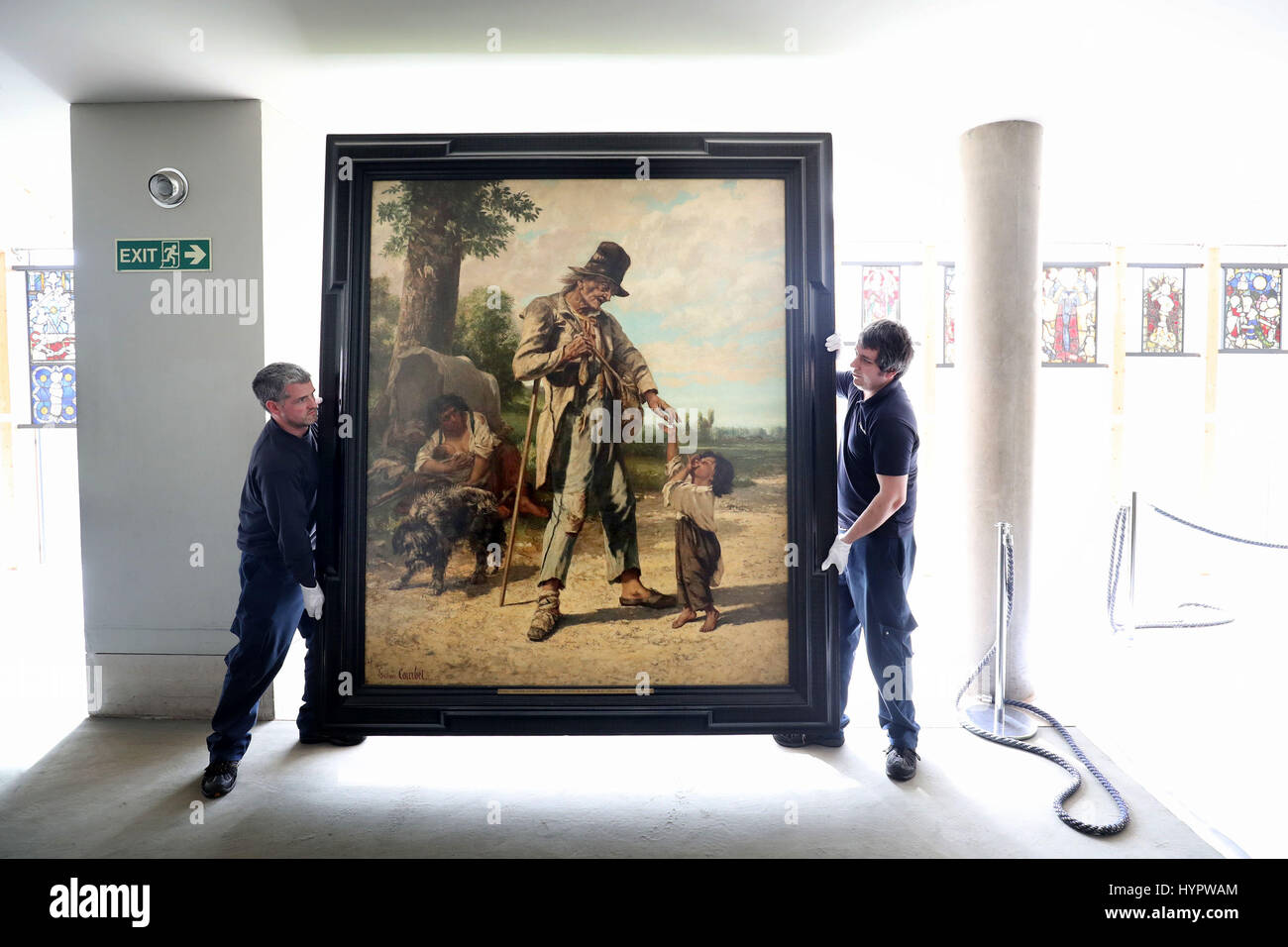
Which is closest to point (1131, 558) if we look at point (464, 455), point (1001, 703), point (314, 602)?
point (1001, 703)

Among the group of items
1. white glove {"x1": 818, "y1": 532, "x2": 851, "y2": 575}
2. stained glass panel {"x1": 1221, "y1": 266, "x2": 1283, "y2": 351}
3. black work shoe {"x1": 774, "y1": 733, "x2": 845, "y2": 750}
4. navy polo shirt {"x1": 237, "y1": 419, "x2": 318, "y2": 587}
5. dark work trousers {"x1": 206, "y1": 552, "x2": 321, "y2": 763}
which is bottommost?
black work shoe {"x1": 774, "y1": 733, "x2": 845, "y2": 750}

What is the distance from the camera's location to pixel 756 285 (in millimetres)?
2742

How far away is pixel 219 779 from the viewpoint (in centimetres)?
286

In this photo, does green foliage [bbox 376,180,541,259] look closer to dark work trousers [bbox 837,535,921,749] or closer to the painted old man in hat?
the painted old man in hat

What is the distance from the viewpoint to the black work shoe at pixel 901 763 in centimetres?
296

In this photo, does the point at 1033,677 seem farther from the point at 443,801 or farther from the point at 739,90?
the point at 739,90

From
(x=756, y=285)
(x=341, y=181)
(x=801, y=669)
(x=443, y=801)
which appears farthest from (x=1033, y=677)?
(x=341, y=181)

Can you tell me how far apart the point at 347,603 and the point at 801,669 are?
1.74 m

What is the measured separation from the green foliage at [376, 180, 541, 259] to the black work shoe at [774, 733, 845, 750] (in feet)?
8.07

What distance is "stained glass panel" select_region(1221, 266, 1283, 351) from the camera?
6488 millimetres

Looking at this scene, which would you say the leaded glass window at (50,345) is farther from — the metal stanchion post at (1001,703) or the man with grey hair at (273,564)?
the metal stanchion post at (1001,703)

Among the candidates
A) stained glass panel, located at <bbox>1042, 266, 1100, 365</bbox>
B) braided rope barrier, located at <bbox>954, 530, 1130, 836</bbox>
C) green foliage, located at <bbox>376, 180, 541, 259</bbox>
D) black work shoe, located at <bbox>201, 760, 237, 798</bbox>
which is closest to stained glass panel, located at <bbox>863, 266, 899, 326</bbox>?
stained glass panel, located at <bbox>1042, 266, 1100, 365</bbox>

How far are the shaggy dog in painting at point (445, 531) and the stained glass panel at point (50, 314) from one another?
5592 millimetres
